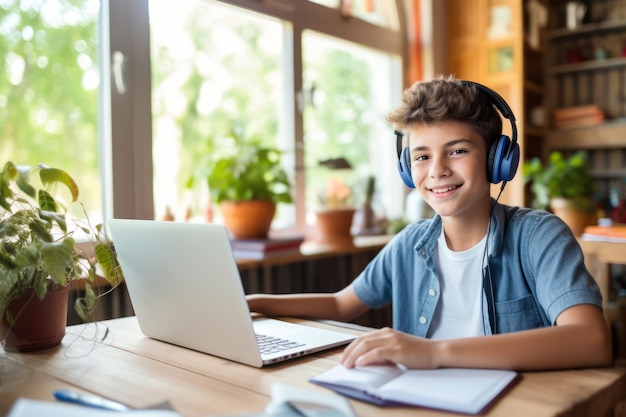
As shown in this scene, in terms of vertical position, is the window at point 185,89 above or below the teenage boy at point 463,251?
above

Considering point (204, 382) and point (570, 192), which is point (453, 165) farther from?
point (570, 192)

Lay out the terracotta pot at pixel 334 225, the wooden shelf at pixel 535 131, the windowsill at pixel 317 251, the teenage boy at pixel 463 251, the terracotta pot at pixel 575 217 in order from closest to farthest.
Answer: the teenage boy at pixel 463 251 → the windowsill at pixel 317 251 → the terracotta pot at pixel 334 225 → the terracotta pot at pixel 575 217 → the wooden shelf at pixel 535 131

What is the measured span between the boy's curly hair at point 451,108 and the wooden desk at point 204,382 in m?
0.55

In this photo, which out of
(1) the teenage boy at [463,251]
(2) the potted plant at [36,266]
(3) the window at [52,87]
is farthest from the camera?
(3) the window at [52,87]

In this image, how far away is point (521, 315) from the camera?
3.87 feet

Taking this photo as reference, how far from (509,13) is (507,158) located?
2644 mm

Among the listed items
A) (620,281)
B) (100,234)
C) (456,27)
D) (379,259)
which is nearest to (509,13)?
(456,27)

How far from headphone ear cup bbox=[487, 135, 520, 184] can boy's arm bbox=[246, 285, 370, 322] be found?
45 centimetres

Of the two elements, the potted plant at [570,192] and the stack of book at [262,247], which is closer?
the stack of book at [262,247]

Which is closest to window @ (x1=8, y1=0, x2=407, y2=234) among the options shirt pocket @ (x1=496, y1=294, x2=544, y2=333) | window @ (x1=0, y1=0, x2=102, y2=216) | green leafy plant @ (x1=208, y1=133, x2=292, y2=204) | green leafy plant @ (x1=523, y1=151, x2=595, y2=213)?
window @ (x1=0, y1=0, x2=102, y2=216)

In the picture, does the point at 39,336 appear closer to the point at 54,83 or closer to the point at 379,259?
the point at 379,259

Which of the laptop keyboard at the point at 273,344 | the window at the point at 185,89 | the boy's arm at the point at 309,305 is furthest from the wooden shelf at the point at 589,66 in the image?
the laptop keyboard at the point at 273,344

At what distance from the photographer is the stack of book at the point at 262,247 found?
215 cm

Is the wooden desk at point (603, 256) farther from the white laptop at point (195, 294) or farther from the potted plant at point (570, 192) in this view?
the white laptop at point (195, 294)
